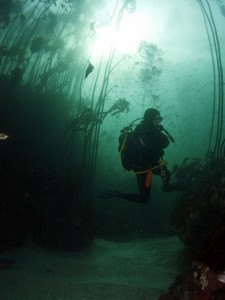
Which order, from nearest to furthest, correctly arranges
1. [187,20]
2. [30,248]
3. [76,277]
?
1. [76,277]
2. [30,248]
3. [187,20]

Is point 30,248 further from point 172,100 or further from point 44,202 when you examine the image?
point 172,100

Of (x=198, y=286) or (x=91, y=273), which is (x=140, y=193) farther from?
(x=198, y=286)

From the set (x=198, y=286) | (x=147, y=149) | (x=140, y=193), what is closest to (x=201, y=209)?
(x=140, y=193)

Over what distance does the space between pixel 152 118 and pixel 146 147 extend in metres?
→ 0.69

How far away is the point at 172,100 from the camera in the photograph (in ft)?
167

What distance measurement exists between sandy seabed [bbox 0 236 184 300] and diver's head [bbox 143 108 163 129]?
301 centimetres

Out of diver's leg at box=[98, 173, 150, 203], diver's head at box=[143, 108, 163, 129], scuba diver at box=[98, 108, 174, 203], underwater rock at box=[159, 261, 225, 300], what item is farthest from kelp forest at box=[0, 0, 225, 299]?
diver's head at box=[143, 108, 163, 129]

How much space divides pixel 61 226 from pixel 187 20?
17055 mm

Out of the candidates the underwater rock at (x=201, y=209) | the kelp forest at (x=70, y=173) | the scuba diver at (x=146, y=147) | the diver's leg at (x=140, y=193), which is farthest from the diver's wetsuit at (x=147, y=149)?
the kelp forest at (x=70, y=173)

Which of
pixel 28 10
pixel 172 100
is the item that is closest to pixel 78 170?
pixel 28 10

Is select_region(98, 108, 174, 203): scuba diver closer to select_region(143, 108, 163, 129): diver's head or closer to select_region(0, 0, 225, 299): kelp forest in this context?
select_region(143, 108, 163, 129): diver's head

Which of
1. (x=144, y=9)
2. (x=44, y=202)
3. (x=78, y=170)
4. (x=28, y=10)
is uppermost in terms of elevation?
(x=144, y=9)

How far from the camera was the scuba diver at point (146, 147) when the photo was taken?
6406mm

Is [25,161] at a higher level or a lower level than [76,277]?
higher
